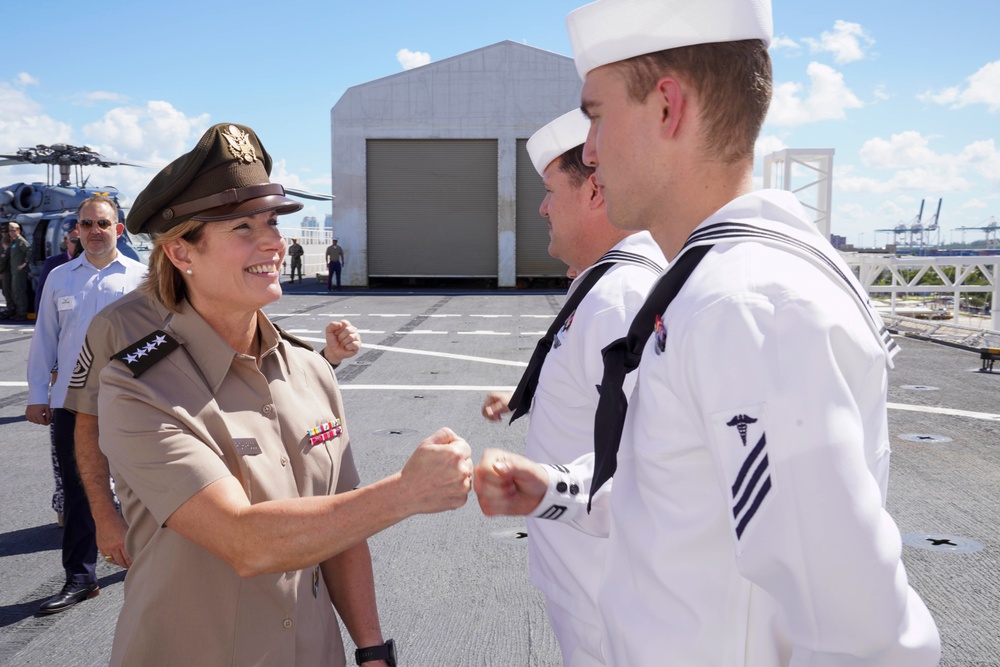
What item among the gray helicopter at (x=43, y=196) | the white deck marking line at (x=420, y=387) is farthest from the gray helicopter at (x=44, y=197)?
the white deck marking line at (x=420, y=387)

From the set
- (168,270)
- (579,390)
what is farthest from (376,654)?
(168,270)

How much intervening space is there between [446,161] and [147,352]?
28111mm

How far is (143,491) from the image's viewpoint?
1.68 meters

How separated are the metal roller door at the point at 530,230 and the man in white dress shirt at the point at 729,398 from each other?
27.7 metres

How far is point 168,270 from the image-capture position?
211 cm

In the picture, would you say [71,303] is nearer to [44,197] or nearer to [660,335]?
[660,335]

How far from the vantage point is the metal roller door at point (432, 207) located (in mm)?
29062

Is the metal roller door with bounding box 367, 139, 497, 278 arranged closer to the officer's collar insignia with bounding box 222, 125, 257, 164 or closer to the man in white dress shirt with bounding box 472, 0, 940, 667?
the officer's collar insignia with bounding box 222, 125, 257, 164

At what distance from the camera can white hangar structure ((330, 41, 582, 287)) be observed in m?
28.8

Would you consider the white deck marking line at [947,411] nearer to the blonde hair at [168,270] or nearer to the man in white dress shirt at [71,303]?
the man in white dress shirt at [71,303]

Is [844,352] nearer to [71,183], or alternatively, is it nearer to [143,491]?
[143,491]

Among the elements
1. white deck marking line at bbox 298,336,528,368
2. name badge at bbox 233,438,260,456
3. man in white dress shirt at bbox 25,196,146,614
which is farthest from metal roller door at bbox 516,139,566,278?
name badge at bbox 233,438,260,456

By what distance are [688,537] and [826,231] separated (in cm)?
1829

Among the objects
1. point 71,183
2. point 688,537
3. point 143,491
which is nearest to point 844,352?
point 688,537
